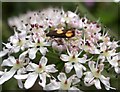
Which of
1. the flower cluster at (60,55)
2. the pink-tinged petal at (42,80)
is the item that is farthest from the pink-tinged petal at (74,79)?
the pink-tinged petal at (42,80)

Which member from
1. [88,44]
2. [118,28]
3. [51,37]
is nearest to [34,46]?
[51,37]

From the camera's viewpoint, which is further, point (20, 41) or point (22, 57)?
point (20, 41)

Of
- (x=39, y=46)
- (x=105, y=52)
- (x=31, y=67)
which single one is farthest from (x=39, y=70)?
(x=105, y=52)

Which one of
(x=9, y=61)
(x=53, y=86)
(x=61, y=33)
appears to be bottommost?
(x=53, y=86)

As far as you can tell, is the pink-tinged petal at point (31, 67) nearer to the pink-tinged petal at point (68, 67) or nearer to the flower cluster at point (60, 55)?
the flower cluster at point (60, 55)

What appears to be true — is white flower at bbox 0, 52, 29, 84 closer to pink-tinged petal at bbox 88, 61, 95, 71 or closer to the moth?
the moth

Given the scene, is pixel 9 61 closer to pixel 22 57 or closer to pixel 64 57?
Result: pixel 22 57

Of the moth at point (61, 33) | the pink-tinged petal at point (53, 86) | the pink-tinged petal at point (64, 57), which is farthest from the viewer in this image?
the moth at point (61, 33)
